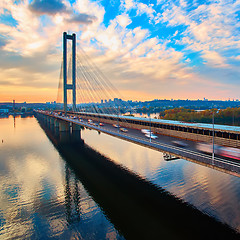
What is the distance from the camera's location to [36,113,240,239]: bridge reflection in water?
13570 mm

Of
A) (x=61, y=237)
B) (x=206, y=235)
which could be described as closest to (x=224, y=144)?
(x=206, y=235)

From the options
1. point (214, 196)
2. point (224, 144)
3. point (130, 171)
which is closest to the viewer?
point (214, 196)

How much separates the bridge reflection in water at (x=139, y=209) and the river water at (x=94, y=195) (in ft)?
0.30

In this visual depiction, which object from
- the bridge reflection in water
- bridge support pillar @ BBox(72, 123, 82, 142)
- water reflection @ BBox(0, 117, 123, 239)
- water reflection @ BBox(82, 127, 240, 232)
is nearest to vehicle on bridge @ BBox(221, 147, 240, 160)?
water reflection @ BBox(82, 127, 240, 232)

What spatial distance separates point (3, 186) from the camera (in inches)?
851

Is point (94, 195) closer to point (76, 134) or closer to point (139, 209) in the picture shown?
point (139, 209)

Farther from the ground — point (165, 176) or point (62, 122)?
point (62, 122)

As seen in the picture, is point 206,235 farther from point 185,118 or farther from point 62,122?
point 185,118

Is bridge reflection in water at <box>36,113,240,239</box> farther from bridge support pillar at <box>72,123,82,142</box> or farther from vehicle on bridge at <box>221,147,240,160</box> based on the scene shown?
bridge support pillar at <box>72,123,82,142</box>

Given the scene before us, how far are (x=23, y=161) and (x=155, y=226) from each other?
87.1 ft

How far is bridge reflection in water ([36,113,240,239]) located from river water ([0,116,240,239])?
0.30 ft

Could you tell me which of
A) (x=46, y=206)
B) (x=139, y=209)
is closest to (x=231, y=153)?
(x=139, y=209)

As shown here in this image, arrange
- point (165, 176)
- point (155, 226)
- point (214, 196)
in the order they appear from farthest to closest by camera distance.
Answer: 1. point (165, 176)
2. point (214, 196)
3. point (155, 226)

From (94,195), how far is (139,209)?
5653 millimetres
